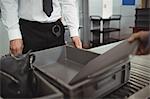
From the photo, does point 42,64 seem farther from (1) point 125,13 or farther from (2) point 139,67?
(1) point 125,13

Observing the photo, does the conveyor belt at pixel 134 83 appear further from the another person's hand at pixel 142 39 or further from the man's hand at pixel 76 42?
the man's hand at pixel 76 42

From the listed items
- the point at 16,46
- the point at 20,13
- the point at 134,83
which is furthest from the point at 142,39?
the point at 20,13

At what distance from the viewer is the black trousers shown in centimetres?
126

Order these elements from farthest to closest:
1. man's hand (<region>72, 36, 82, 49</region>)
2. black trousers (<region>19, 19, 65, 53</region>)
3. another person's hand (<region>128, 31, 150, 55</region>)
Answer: man's hand (<region>72, 36, 82, 49</region>)
black trousers (<region>19, 19, 65, 53</region>)
another person's hand (<region>128, 31, 150, 55</region>)

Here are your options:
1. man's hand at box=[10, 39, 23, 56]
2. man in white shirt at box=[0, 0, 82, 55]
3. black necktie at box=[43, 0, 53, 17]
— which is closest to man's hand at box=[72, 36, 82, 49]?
man in white shirt at box=[0, 0, 82, 55]

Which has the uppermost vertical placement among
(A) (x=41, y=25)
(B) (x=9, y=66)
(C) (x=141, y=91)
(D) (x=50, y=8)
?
(D) (x=50, y=8)

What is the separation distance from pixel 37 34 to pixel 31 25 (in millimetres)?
67

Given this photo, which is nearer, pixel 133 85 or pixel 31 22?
pixel 133 85

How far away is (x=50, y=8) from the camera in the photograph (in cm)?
126

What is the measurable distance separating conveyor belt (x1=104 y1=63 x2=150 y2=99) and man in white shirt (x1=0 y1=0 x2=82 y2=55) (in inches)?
20.2

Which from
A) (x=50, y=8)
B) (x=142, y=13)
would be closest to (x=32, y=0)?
(x=50, y=8)

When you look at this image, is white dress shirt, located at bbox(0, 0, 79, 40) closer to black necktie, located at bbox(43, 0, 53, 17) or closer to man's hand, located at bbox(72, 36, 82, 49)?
black necktie, located at bbox(43, 0, 53, 17)

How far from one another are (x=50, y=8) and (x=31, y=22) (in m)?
0.15

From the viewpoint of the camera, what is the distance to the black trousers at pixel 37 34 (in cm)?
126
